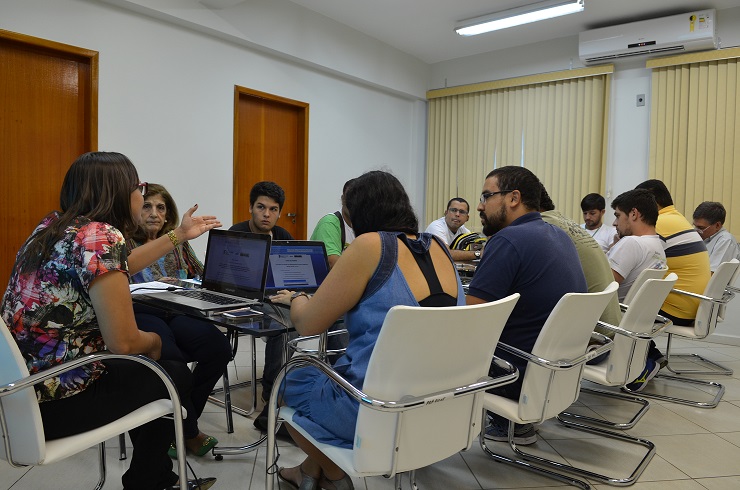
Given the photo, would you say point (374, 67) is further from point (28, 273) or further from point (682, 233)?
point (28, 273)

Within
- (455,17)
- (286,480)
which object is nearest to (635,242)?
(286,480)

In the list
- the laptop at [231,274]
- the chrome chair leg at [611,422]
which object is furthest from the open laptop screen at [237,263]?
the chrome chair leg at [611,422]

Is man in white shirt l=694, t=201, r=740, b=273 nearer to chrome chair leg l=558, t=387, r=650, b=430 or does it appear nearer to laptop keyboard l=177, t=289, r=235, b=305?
chrome chair leg l=558, t=387, r=650, b=430

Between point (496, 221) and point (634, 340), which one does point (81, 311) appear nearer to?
point (496, 221)

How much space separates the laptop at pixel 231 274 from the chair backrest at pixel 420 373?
3.09 ft

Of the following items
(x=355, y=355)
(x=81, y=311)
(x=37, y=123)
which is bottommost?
(x=355, y=355)

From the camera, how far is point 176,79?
4516mm

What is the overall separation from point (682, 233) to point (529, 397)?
2479 millimetres

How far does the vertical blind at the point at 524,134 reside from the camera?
237 inches

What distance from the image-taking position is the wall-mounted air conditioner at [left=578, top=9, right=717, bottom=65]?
516 centimetres

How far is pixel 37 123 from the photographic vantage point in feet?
12.5

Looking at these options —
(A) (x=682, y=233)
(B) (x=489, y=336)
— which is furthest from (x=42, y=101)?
(A) (x=682, y=233)

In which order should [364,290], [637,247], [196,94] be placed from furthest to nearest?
[196,94]
[637,247]
[364,290]

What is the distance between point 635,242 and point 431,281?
2056 mm
